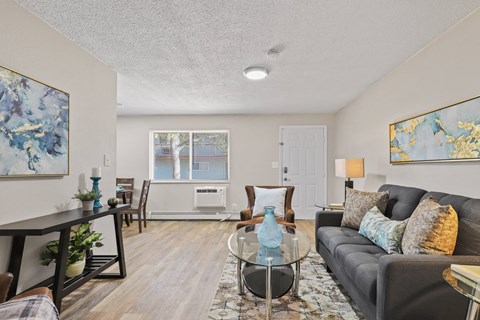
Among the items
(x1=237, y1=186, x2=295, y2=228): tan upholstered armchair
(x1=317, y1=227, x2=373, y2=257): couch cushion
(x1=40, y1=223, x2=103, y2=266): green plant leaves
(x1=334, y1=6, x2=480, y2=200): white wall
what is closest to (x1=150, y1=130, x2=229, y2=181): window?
(x1=237, y1=186, x2=295, y2=228): tan upholstered armchair

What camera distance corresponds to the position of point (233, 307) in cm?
202

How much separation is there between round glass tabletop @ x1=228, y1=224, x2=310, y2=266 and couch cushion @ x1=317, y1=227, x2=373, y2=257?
279mm

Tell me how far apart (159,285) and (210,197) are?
295 centimetres

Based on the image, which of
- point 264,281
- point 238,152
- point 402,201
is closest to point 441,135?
point 402,201

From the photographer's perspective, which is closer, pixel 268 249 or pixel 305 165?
pixel 268 249

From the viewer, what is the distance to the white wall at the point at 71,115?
177 centimetres

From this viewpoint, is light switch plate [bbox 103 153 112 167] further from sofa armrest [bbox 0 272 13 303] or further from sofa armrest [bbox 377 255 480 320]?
sofa armrest [bbox 377 255 480 320]

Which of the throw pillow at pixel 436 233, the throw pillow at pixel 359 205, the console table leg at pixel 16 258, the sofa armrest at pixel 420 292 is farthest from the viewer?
the throw pillow at pixel 359 205

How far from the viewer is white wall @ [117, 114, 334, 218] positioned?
18.0 feet

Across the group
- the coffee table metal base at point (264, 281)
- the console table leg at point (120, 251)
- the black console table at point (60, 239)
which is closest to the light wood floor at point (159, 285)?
the console table leg at point (120, 251)

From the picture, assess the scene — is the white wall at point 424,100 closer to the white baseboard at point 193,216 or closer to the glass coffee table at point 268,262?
the glass coffee table at point 268,262

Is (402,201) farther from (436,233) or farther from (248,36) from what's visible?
(248,36)

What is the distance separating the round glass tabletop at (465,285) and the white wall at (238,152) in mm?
4317

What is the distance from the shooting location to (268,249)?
2.00 meters
